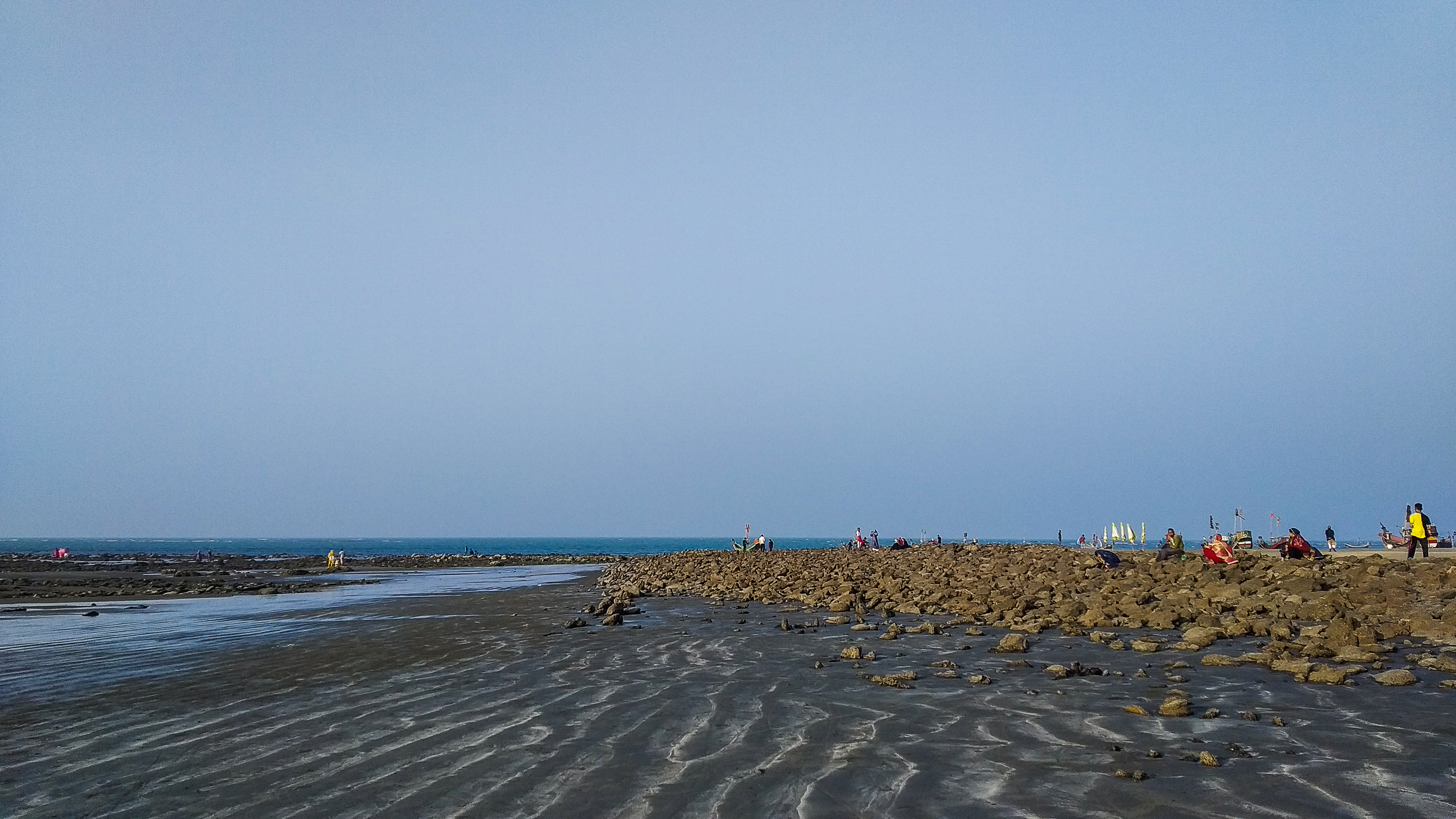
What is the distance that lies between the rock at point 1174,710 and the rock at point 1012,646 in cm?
387

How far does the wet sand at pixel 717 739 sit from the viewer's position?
5.90 meters

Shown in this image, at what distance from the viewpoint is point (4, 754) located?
7738 mm

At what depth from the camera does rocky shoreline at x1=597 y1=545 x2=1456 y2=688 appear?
36.8 ft

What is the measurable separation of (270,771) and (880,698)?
580 centimetres

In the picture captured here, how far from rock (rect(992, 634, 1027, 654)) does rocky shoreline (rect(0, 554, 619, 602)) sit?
3015 centimetres

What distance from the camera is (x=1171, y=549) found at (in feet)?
92.3

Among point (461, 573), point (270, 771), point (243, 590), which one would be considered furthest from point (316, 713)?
point (461, 573)

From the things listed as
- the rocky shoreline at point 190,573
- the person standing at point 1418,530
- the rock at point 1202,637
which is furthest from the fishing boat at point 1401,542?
the rocky shoreline at point 190,573

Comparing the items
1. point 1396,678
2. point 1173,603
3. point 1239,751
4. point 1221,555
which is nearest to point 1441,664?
point 1396,678

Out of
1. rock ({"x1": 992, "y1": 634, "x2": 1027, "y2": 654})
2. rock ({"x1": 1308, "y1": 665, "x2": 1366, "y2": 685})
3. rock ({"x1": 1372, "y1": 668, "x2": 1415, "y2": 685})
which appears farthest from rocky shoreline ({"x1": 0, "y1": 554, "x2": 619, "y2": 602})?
rock ({"x1": 1372, "y1": 668, "x2": 1415, "y2": 685})

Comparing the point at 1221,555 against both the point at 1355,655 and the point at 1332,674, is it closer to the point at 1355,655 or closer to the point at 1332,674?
the point at 1355,655

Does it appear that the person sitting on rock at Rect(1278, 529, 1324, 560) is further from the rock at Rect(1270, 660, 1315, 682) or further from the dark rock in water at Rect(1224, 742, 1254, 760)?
the dark rock in water at Rect(1224, 742, 1254, 760)

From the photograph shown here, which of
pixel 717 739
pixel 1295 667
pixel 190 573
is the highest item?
pixel 1295 667

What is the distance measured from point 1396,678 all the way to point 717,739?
748 centimetres
